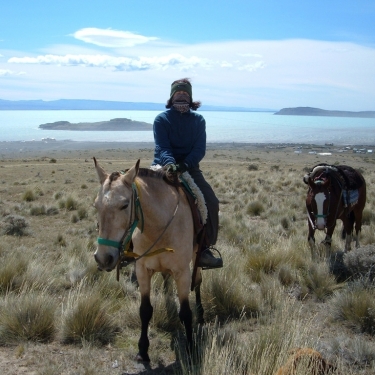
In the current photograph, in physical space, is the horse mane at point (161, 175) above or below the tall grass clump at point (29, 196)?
above

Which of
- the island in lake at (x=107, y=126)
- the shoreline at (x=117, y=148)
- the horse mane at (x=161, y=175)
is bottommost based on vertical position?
the shoreline at (x=117, y=148)

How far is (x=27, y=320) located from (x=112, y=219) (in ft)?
7.49

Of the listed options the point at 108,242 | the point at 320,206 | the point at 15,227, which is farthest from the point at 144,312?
the point at 15,227

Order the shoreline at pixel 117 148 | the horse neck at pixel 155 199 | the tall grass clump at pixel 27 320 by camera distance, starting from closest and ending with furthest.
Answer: the horse neck at pixel 155 199
the tall grass clump at pixel 27 320
the shoreline at pixel 117 148

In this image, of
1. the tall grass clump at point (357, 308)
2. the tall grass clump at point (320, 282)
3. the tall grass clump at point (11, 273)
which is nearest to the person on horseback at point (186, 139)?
the tall grass clump at point (357, 308)

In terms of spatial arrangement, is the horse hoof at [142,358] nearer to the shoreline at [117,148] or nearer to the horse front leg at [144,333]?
the horse front leg at [144,333]

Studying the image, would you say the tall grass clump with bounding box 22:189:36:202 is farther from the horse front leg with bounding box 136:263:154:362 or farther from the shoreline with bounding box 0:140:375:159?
the shoreline with bounding box 0:140:375:159

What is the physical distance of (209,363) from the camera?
3.84 meters

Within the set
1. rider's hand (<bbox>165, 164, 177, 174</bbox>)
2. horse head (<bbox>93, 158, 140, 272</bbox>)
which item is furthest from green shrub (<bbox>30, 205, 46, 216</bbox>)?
horse head (<bbox>93, 158, 140, 272</bbox>)

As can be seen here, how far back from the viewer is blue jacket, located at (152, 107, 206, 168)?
5.95 meters

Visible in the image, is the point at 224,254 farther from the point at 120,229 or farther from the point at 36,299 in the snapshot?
the point at 120,229

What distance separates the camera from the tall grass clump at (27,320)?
17.4 ft

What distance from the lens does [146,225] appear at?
185 inches

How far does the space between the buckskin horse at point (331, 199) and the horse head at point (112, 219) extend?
4.92 metres
